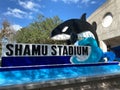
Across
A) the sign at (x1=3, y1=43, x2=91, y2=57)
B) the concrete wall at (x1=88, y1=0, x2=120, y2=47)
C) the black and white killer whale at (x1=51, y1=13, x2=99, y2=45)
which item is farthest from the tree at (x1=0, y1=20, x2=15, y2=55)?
the sign at (x1=3, y1=43, x2=91, y2=57)

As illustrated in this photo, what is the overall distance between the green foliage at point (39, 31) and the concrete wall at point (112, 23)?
18.3 ft

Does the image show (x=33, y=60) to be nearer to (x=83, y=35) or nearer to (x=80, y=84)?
(x=80, y=84)

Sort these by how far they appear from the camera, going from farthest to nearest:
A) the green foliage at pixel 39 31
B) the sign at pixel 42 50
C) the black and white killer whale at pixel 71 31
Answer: the green foliage at pixel 39 31 → the black and white killer whale at pixel 71 31 → the sign at pixel 42 50

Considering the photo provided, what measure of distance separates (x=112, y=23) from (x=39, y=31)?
9782 millimetres

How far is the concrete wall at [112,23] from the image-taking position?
24719mm

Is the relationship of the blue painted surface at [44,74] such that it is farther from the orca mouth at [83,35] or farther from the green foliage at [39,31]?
the green foliage at [39,31]

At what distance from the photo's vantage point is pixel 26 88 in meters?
7.38

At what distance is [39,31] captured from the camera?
29531mm

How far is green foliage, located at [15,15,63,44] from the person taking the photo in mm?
28688

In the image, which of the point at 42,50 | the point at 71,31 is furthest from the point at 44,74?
the point at 71,31

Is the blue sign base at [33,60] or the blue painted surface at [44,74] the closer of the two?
the blue painted surface at [44,74]

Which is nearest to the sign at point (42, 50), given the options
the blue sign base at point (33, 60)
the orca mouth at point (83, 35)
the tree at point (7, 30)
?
the blue sign base at point (33, 60)

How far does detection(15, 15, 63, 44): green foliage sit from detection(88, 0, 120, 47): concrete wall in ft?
18.3

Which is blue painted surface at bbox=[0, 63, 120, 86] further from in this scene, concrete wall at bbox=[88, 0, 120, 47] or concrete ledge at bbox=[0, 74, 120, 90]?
concrete wall at bbox=[88, 0, 120, 47]
